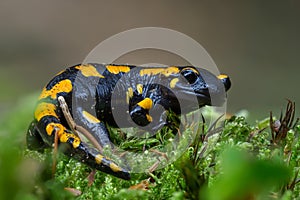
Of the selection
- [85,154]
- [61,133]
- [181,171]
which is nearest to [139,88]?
[61,133]

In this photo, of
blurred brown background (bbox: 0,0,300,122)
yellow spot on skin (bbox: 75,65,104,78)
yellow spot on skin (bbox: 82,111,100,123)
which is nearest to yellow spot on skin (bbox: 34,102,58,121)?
yellow spot on skin (bbox: 82,111,100,123)

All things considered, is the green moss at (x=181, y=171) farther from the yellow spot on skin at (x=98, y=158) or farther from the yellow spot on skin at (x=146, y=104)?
the yellow spot on skin at (x=146, y=104)

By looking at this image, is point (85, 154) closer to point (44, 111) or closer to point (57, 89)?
point (44, 111)

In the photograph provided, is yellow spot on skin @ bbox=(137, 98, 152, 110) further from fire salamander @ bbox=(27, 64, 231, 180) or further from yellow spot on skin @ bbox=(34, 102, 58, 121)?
yellow spot on skin @ bbox=(34, 102, 58, 121)

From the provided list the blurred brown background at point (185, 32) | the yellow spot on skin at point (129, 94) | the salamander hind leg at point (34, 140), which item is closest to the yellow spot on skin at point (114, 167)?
the salamander hind leg at point (34, 140)

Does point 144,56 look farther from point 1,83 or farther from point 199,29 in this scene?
point 1,83

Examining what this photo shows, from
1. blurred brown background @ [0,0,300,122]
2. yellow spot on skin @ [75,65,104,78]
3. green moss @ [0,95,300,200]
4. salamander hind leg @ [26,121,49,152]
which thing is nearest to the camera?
green moss @ [0,95,300,200]
